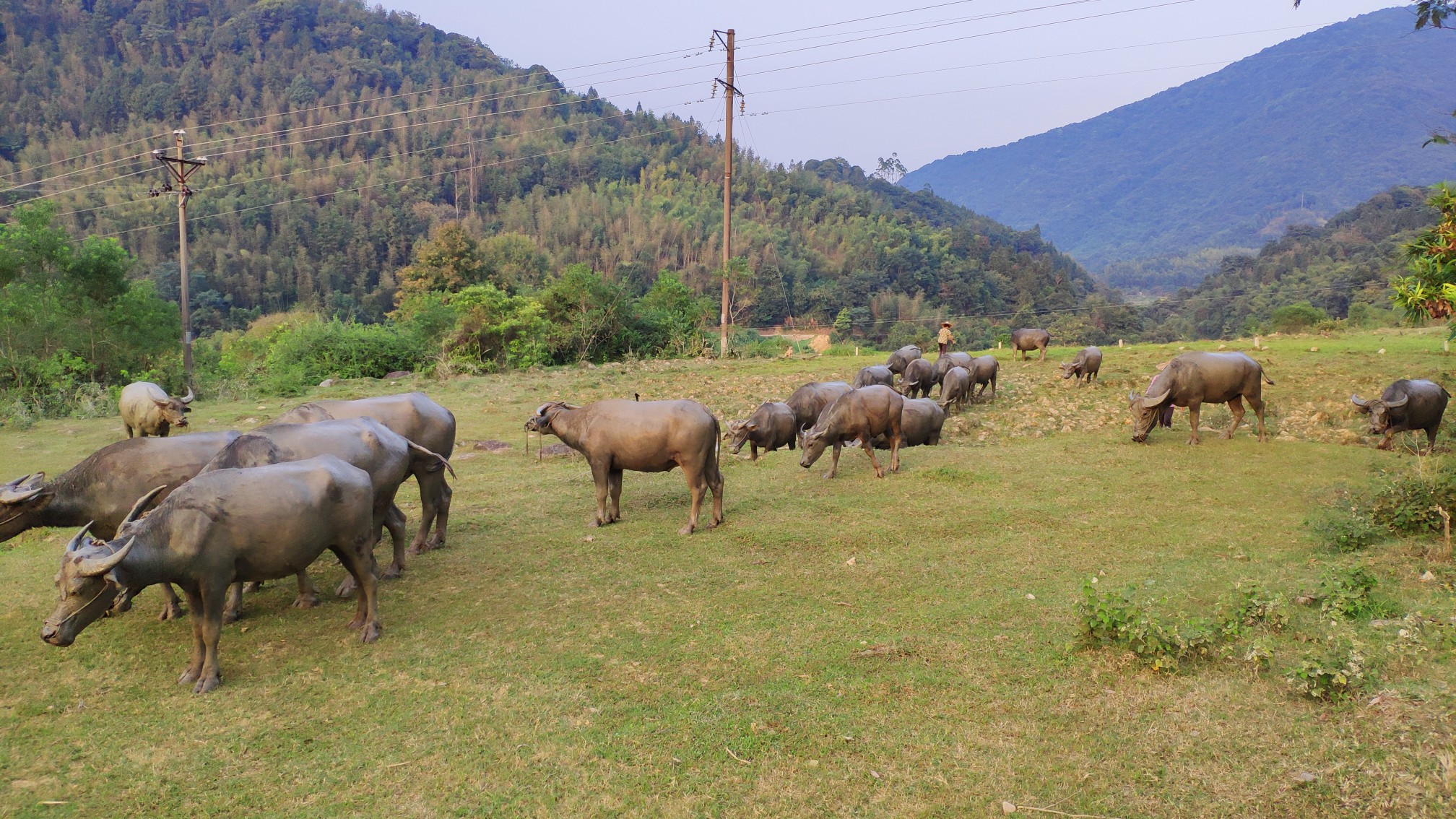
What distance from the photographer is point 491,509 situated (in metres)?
10.9

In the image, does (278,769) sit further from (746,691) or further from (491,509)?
(491,509)

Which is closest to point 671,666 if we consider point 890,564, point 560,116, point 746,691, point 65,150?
point 746,691

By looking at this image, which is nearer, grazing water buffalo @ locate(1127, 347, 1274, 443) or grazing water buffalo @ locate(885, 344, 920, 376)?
grazing water buffalo @ locate(1127, 347, 1274, 443)

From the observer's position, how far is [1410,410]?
13.0 metres

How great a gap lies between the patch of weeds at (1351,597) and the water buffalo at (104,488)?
9.56m

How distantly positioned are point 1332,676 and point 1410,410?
35.8 ft

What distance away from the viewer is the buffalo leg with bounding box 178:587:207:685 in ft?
19.3

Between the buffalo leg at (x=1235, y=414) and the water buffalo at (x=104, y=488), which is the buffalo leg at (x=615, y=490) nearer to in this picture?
the water buffalo at (x=104, y=488)

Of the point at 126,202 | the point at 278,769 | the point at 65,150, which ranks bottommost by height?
the point at 278,769

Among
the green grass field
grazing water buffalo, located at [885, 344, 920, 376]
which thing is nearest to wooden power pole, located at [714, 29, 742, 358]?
grazing water buffalo, located at [885, 344, 920, 376]

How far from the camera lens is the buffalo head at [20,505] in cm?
673

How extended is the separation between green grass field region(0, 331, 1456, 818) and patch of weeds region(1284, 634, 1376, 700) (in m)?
0.10

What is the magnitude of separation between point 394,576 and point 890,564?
5018 mm

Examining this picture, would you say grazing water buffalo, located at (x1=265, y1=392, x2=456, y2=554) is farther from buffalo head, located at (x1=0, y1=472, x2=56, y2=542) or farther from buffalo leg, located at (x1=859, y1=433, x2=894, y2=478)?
buffalo leg, located at (x1=859, y1=433, x2=894, y2=478)
